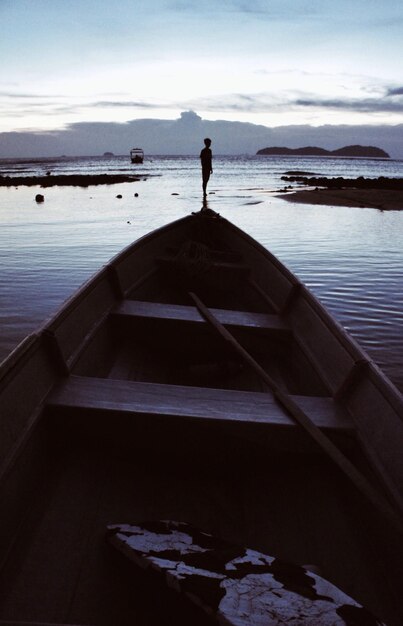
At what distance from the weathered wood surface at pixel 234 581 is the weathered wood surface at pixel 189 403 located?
0.75 meters

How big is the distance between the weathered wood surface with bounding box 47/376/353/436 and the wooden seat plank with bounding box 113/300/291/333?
1.50m

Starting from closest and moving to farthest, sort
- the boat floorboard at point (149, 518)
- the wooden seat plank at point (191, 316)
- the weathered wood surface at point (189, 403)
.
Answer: the boat floorboard at point (149, 518)
the weathered wood surface at point (189, 403)
the wooden seat plank at point (191, 316)

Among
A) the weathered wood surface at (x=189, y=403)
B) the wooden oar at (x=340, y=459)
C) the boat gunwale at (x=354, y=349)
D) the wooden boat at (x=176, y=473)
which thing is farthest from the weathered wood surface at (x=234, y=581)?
Answer: the boat gunwale at (x=354, y=349)

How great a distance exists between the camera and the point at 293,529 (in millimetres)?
2518

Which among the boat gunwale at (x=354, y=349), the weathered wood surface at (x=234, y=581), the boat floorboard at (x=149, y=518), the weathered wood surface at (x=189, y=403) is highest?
the boat gunwale at (x=354, y=349)

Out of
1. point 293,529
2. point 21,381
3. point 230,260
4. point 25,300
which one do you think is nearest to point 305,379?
point 293,529

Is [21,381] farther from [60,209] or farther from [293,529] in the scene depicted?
[60,209]

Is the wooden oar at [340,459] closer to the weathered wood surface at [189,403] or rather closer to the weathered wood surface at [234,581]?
the weathered wood surface at [189,403]

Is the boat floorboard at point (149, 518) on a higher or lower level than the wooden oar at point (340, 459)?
lower

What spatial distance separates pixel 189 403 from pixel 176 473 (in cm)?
44

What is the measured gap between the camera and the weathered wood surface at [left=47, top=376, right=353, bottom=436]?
2.82 metres

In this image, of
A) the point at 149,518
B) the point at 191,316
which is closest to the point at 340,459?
Result: the point at 149,518

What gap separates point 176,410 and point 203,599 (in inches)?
48.8

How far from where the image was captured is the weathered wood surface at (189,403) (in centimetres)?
→ 282
